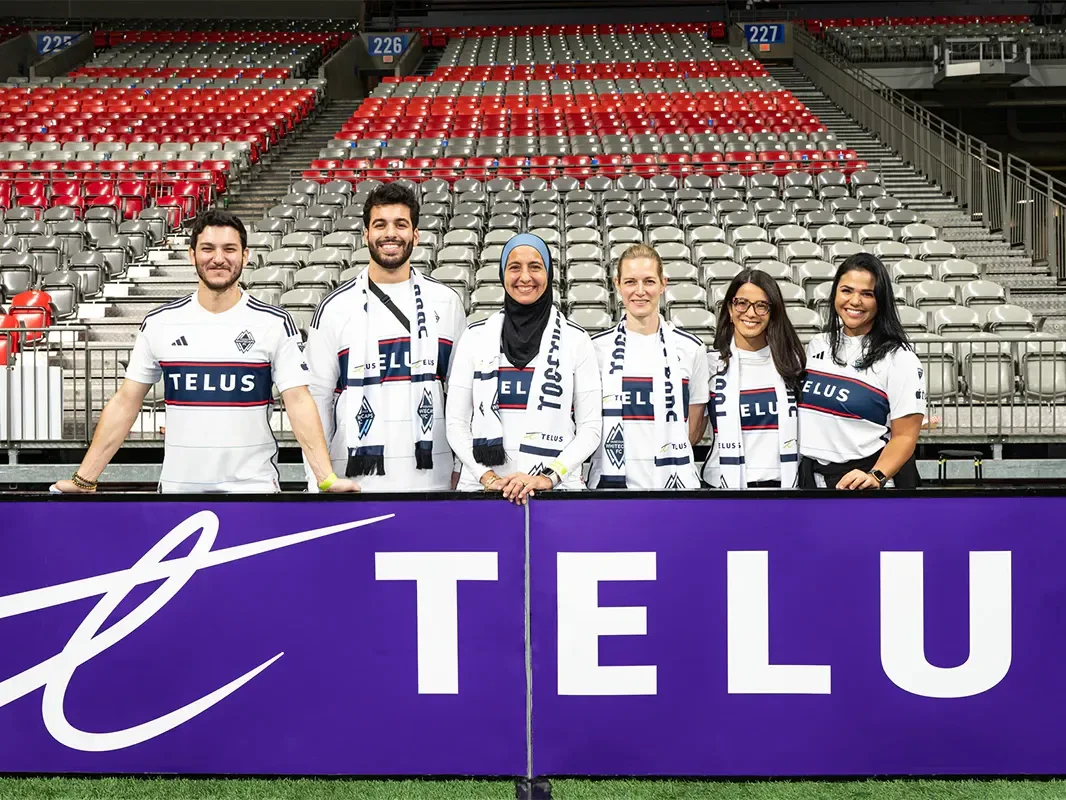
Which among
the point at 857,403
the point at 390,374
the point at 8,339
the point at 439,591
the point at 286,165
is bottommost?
the point at 439,591

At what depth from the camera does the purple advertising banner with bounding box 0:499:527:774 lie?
3141 mm

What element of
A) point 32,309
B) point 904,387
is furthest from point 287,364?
point 32,309

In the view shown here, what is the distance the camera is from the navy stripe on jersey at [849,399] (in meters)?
3.66

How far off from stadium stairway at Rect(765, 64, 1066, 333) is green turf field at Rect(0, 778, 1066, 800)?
7736 millimetres

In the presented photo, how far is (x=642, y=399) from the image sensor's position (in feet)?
12.1

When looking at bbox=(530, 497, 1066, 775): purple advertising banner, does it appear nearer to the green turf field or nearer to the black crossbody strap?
the green turf field

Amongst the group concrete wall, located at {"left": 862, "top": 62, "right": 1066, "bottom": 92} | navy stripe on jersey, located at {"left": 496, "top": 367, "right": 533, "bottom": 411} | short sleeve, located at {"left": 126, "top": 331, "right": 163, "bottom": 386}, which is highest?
concrete wall, located at {"left": 862, "top": 62, "right": 1066, "bottom": 92}

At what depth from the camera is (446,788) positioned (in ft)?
10.2

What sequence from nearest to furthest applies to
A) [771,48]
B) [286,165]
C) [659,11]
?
[286,165] → [771,48] → [659,11]

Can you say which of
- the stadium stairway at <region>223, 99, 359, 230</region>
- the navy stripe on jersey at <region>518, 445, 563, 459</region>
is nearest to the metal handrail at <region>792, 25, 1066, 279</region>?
the stadium stairway at <region>223, 99, 359, 230</region>

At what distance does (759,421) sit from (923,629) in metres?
0.95

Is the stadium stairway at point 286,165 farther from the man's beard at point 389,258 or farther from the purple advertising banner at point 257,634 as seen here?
the purple advertising banner at point 257,634

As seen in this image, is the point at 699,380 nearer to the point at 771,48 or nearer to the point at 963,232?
the point at 963,232

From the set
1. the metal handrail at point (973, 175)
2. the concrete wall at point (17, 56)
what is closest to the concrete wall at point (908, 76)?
the metal handrail at point (973, 175)
